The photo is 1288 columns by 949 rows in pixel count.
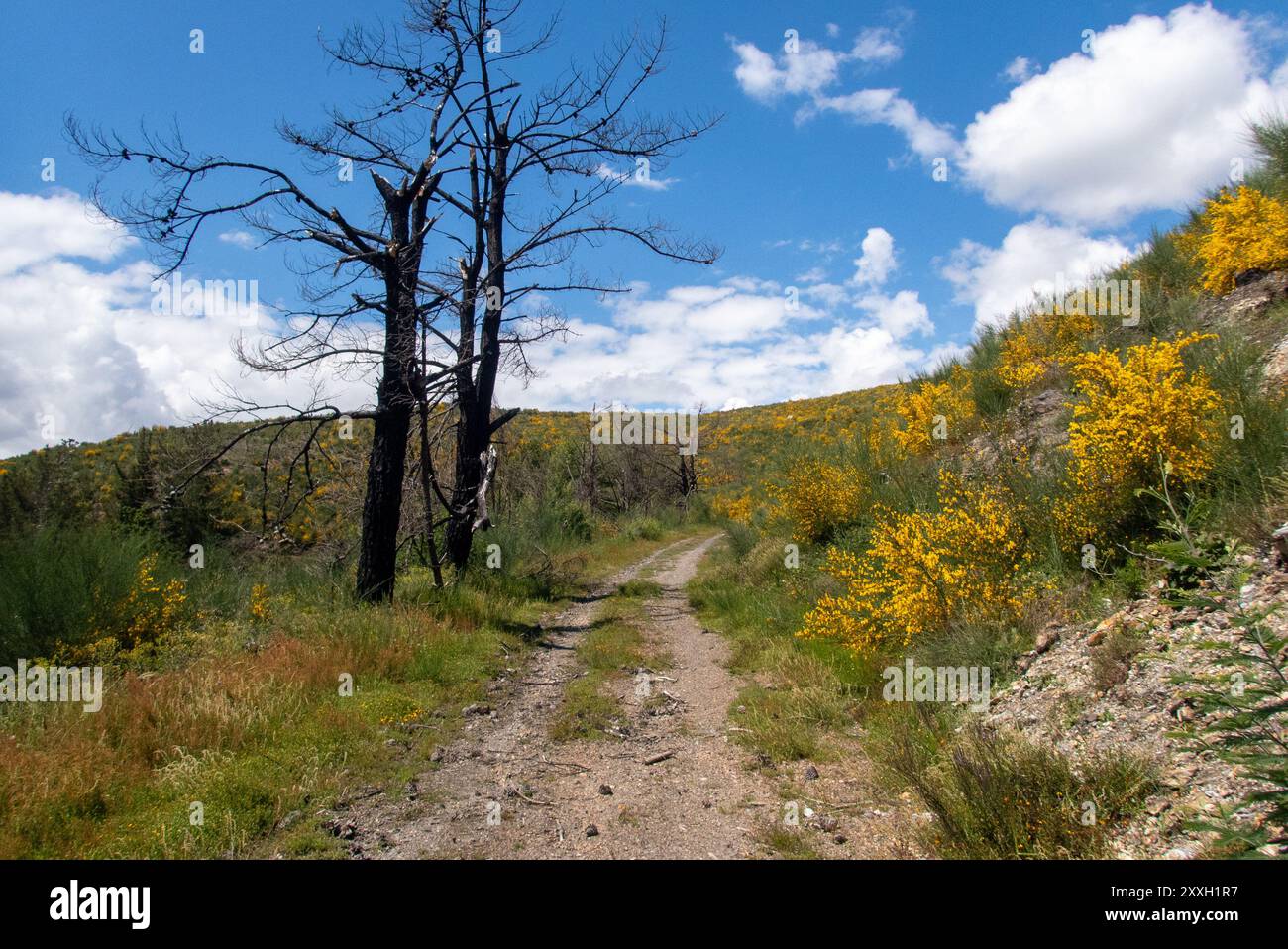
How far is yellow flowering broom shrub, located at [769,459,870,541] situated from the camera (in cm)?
940

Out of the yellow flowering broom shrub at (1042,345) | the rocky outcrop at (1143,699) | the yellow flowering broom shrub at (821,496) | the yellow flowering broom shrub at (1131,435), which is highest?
the yellow flowering broom shrub at (1042,345)

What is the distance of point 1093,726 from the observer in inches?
137

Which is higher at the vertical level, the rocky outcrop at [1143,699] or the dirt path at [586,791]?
the rocky outcrop at [1143,699]

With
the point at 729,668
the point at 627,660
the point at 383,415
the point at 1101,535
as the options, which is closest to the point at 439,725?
the point at 627,660

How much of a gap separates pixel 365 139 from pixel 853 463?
27.0 feet

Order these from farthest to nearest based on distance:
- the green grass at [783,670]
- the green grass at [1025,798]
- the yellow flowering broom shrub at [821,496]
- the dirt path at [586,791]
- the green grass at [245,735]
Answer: the yellow flowering broom shrub at [821,496] → the green grass at [783,670] → the dirt path at [586,791] → the green grass at [245,735] → the green grass at [1025,798]

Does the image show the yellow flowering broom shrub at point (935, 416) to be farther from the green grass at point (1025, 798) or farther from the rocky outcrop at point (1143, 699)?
the green grass at point (1025, 798)

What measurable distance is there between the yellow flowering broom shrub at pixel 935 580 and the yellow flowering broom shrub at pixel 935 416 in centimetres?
390

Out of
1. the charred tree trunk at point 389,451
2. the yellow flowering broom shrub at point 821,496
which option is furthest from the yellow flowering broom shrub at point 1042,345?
the charred tree trunk at point 389,451

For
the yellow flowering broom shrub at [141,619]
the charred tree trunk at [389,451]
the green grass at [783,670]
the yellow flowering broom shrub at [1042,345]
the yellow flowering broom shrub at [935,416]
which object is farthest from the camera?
the yellow flowering broom shrub at [935,416]

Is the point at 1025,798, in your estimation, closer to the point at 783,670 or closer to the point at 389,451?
the point at 783,670

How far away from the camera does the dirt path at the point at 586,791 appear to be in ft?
12.0

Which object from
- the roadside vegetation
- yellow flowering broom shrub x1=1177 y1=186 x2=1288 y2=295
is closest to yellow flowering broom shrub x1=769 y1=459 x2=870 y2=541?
the roadside vegetation

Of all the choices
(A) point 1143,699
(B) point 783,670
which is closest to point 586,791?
(B) point 783,670
